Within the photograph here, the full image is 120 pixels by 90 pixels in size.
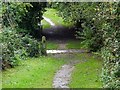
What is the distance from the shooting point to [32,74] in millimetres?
20672

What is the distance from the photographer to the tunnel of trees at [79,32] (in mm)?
16141

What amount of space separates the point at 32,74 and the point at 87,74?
10.7ft

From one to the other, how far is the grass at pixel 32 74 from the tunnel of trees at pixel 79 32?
0.85 m

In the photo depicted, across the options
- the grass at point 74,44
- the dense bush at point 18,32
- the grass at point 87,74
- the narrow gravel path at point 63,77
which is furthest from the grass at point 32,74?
the grass at point 74,44

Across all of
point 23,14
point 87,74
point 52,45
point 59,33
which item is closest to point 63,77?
point 87,74

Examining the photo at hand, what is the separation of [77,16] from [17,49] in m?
6.46

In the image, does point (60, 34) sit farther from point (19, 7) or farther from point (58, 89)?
point (58, 89)

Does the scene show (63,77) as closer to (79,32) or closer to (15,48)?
(15,48)

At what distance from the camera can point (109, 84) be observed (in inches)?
597

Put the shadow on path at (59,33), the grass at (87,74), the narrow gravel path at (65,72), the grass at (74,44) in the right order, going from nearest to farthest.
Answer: the grass at (87,74) → the narrow gravel path at (65,72) → the grass at (74,44) → the shadow on path at (59,33)

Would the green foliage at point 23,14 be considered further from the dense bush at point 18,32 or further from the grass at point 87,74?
the grass at point 87,74

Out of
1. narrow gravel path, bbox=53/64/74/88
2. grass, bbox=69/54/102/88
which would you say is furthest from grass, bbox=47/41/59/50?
narrow gravel path, bbox=53/64/74/88

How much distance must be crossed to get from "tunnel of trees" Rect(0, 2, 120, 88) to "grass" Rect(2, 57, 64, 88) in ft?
2.80

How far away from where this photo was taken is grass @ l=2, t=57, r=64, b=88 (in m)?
18.1
